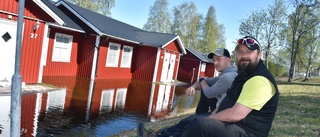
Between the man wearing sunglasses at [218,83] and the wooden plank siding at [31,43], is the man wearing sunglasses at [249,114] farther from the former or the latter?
the wooden plank siding at [31,43]

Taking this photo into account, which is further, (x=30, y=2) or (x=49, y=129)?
(x=30, y=2)

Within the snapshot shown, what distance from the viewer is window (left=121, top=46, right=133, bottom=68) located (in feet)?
50.6

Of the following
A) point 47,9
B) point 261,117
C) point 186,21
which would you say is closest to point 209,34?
point 186,21

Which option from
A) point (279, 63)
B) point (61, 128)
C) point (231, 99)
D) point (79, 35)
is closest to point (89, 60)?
point (79, 35)

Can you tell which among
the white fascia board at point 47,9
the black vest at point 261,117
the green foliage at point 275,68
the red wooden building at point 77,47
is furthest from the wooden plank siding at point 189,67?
the black vest at point 261,117

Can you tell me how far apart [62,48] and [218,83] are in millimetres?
10195

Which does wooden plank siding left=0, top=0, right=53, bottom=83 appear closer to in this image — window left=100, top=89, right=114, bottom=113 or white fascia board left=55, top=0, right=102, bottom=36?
window left=100, top=89, right=114, bottom=113

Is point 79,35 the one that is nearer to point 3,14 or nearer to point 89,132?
point 3,14

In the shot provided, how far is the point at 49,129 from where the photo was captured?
471 centimetres

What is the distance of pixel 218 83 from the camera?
140 inches

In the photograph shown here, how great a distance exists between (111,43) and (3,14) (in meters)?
6.68

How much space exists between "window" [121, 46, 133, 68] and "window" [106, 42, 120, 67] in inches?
22.5

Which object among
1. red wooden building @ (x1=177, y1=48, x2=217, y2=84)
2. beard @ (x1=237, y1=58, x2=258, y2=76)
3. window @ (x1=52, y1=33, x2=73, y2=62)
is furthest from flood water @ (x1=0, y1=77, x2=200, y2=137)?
red wooden building @ (x1=177, y1=48, x2=217, y2=84)

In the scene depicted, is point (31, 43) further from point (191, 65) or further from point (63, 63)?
point (191, 65)
